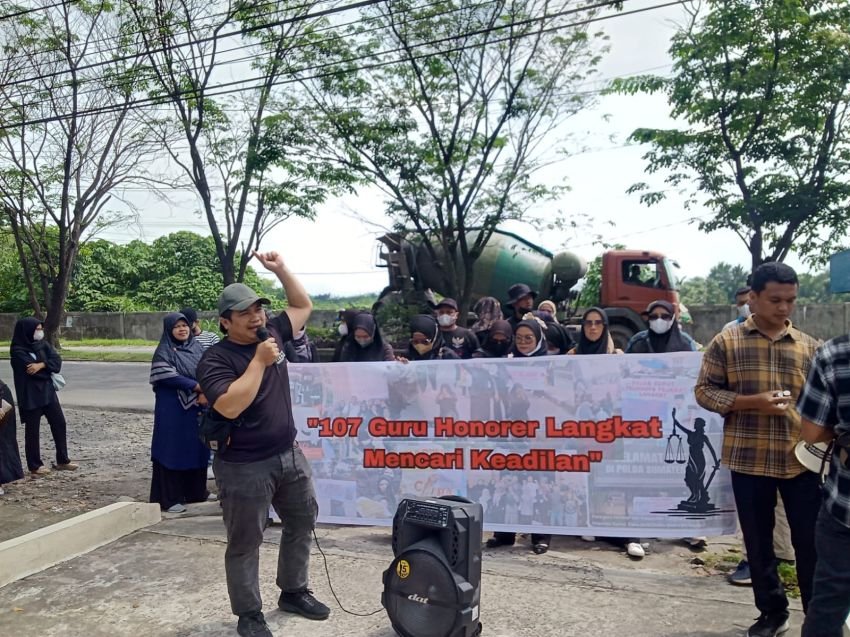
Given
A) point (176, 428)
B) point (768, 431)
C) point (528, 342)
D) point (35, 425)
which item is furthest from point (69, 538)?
point (768, 431)

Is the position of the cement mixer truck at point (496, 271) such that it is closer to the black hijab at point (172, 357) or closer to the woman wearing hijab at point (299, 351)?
the woman wearing hijab at point (299, 351)

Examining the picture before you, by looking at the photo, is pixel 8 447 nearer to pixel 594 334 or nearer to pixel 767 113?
pixel 594 334

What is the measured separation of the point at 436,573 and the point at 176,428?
12.0 ft

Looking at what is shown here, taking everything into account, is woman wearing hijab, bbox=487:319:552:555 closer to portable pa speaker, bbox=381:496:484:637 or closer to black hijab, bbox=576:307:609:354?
black hijab, bbox=576:307:609:354

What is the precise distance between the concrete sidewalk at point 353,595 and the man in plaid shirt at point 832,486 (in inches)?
39.9

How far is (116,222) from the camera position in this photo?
2309 cm

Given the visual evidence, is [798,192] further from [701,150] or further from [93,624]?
[93,624]

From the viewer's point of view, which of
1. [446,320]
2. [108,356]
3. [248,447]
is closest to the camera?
[248,447]

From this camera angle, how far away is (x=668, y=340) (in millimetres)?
5898

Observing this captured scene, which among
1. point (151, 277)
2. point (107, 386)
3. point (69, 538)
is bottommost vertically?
point (69, 538)

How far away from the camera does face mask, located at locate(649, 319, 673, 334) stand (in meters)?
5.81

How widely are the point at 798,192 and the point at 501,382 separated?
10.1 meters

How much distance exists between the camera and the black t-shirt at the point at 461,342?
6.91m

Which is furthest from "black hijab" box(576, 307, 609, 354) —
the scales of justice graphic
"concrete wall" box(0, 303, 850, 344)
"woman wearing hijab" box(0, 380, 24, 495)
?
"concrete wall" box(0, 303, 850, 344)
